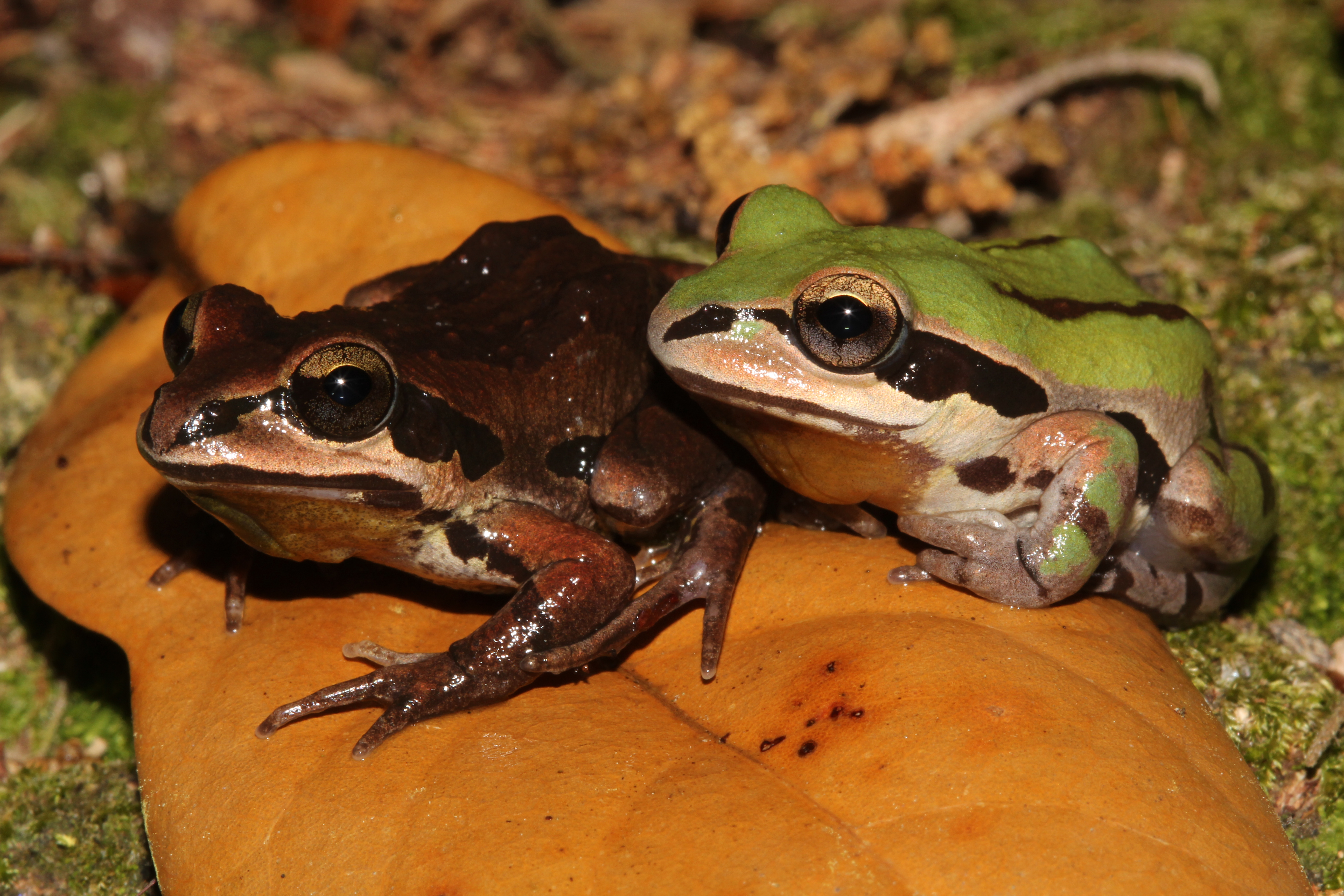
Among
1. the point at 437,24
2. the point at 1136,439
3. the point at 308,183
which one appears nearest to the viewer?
the point at 1136,439

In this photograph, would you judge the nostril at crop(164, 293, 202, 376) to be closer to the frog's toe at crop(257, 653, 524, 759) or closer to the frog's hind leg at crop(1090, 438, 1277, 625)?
the frog's toe at crop(257, 653, 524, 759)

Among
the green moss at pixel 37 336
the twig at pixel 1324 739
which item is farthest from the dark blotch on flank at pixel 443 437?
the twig at pixel 1324 739

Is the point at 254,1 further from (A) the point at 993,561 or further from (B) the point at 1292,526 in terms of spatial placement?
(B) the point at 1292,526

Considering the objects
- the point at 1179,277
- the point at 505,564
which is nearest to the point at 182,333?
the point at 505,564

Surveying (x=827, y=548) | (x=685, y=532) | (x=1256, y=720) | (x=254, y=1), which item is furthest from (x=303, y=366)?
(x=254, y=1)

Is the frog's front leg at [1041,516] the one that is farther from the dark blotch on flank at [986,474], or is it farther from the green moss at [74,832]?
the green moss at [74,832]

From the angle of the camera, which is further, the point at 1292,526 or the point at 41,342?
the point at 41,342

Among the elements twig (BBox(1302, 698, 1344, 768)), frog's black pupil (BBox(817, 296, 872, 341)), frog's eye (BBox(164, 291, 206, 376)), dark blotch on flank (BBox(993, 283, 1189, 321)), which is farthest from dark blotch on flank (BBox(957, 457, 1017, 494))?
frog's eye (BBox(164, 291, 206, 376))

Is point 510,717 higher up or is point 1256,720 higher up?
point 510,717
